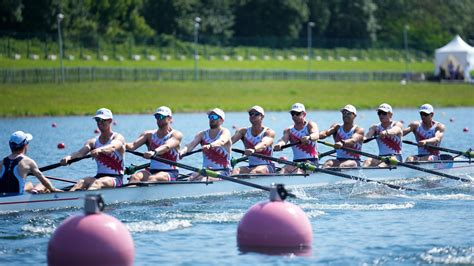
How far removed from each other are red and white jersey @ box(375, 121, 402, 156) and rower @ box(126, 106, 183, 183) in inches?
205

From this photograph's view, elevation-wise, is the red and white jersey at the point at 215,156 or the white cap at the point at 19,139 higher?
the white cap at the point at 19,139

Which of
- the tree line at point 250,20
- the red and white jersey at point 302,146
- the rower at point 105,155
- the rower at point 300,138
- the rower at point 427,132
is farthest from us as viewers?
the tree line at point 250,20

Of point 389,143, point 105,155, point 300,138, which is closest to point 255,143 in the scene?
point 300,138

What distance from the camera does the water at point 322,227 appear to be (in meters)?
13.7

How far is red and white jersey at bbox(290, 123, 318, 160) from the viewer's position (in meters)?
21.5

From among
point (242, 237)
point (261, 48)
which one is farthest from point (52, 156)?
point (261, 48)

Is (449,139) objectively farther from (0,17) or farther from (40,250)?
(0,17)

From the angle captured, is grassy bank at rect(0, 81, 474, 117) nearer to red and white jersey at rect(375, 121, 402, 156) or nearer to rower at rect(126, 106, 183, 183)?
red and white jersey at rect(375, 121, 402, 156)

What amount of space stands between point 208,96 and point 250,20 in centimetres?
3740

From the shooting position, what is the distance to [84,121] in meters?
42.1

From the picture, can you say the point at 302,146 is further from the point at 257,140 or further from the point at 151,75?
the point at 151,75

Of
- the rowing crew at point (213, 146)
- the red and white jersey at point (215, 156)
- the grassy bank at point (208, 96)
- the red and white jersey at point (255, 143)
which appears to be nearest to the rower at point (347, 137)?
the rowing crew at point (213, 146)

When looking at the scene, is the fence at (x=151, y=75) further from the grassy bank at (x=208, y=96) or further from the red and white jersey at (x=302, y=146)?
the red and white jersey at (x=302, y=146)

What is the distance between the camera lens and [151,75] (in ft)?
197
